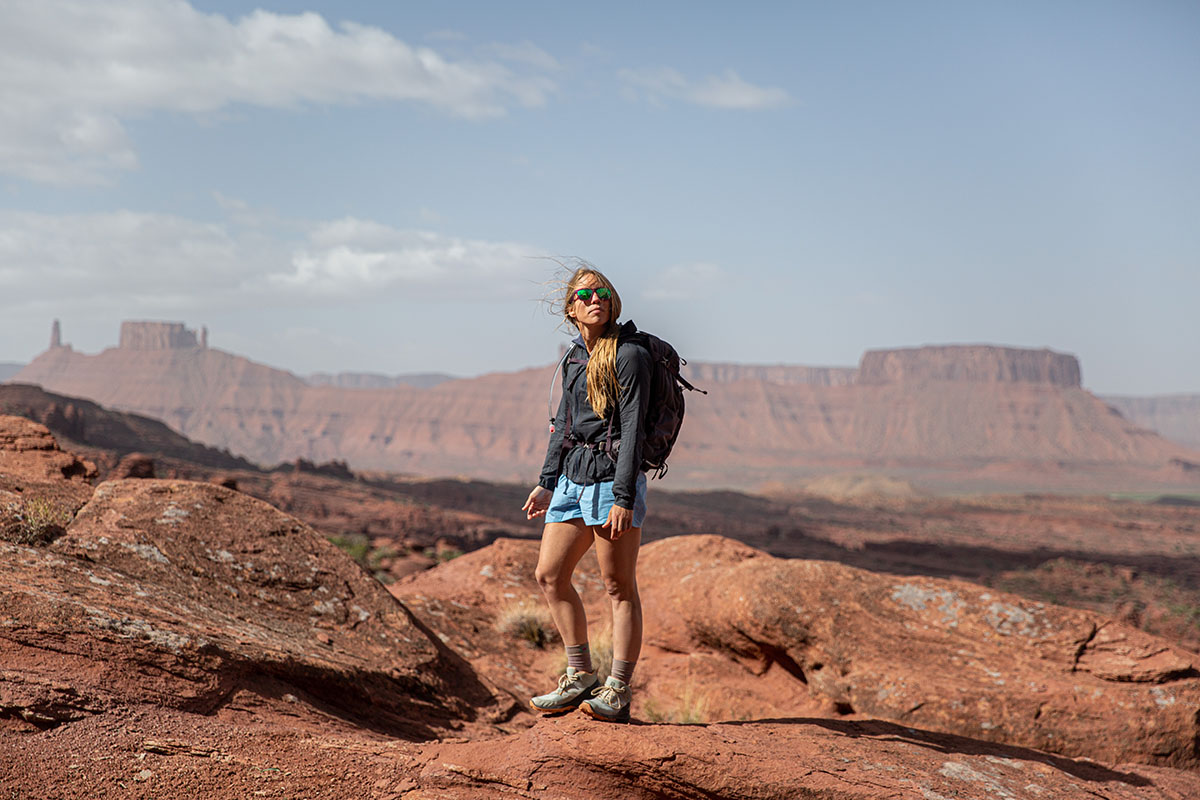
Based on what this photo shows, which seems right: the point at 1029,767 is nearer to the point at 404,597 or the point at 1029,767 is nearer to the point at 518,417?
the point at 404,597

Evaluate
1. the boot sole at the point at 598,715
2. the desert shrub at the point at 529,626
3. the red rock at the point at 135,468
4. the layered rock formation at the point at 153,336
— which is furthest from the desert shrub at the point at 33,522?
the layered rock formation at the point at 153,336

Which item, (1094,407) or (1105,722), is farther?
(1094,407)

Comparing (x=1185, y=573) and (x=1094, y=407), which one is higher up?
(x=1094, y=407)

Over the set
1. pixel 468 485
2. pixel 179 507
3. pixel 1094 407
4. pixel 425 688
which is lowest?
pixel 468 485

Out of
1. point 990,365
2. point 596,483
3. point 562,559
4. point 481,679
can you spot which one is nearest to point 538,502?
point 562,559

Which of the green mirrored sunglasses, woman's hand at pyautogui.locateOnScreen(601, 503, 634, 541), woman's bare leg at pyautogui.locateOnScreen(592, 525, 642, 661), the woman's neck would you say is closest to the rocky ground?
woman's bare leg at pyautogui.locateOnScreen(592, 525, 642, 661)

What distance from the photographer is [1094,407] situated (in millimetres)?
148625

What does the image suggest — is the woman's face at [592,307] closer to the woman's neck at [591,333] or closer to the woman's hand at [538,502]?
the woman's neck at [591,333]

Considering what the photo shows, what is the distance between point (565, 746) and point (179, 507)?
12.6 ft

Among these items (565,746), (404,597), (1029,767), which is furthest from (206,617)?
(1029,767)

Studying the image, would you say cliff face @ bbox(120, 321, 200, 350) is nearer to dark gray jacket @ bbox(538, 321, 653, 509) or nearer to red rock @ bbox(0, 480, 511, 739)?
red rock @ bbox(0, 480, 511, 739)

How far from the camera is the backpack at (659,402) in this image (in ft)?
13.4

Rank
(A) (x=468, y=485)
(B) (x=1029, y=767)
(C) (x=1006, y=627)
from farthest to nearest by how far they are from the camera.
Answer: (A) (x=468, y=485) → (C) (x=1006, y=627) → (B) (x=1029, y=767)

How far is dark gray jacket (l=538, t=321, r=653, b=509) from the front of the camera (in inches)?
152
